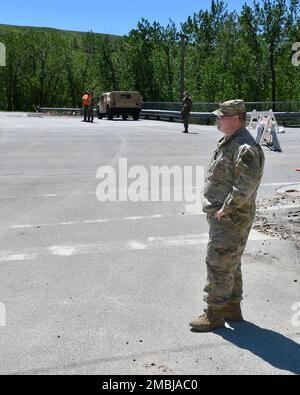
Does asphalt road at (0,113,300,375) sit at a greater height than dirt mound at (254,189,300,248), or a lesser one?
lesser

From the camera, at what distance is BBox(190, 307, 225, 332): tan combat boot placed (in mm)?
4418

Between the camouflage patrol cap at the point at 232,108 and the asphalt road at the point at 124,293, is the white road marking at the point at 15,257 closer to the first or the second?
the asphalt road at the point at 124,293

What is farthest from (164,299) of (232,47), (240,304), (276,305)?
(232,47)

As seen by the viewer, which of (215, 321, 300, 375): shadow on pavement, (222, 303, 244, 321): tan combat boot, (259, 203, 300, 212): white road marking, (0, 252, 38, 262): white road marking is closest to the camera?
(215, 321, 300, 375): shadow on pavement

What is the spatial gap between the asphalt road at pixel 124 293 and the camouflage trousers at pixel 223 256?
31cm

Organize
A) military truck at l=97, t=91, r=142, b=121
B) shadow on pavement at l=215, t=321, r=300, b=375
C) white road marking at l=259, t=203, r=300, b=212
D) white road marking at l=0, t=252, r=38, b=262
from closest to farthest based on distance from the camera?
shadow on pavement at l=215, t=321, r=300, b=375 → white road marking at l=0, t=252, r=38, b=262 → white road marking at l=259, t=203, r=300, b=212 → military truck at l=97, t=91, r=142, b=121

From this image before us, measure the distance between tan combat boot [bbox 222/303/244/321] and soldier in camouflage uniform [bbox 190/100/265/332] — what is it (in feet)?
0.39

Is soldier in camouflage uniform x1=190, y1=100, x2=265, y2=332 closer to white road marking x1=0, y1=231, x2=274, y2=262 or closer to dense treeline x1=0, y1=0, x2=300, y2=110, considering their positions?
white road marking x1=0, y1=231, x2=274, y2=262

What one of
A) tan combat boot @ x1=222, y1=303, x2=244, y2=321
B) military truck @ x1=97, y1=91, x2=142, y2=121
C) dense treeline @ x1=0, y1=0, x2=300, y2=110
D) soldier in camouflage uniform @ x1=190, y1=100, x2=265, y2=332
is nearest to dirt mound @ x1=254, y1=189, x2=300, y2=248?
tan combat boot @ x1=222, y1=303, x2=244, y2=321

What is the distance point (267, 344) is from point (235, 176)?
51.5 inches

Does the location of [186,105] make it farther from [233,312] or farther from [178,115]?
[233,312]

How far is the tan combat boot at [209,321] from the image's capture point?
14.5 feet

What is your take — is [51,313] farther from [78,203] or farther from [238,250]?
[78,203]

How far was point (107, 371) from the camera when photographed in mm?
3709
